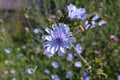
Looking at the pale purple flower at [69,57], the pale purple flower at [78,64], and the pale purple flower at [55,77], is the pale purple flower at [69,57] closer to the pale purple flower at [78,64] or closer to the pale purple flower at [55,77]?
the pale purple flower at [78,64]

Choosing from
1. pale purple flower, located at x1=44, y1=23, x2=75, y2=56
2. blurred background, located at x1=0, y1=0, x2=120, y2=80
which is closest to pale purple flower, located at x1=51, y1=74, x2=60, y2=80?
blurred background, located at x1=0, y1=0, x2=120, y2=80

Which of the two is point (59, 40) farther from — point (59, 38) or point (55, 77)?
point (55, 77)

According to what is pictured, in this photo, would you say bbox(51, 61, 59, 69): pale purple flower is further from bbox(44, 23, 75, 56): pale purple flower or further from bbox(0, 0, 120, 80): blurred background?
bbox(44, 23, 75, 56): pale purple flower

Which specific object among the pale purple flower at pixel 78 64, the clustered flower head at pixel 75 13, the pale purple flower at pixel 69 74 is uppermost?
the clustered flower head at pixel 75 13

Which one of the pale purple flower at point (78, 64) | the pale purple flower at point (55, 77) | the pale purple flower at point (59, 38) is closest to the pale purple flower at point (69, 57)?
the pale purple flower at point (78, 64)

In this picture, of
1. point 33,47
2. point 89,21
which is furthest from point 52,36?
point 33,47

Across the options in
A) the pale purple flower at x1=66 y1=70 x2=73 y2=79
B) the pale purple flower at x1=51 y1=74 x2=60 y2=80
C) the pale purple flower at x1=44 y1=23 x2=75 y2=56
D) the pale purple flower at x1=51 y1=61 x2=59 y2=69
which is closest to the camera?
the pale purple flower at x1=44 y1=23 x2=75 y2=56

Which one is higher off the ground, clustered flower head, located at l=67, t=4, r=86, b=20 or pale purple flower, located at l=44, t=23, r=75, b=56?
clustered flower head, located at l=67, t=4, r=86, b=20

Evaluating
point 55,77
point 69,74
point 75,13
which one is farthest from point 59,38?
point 55,77

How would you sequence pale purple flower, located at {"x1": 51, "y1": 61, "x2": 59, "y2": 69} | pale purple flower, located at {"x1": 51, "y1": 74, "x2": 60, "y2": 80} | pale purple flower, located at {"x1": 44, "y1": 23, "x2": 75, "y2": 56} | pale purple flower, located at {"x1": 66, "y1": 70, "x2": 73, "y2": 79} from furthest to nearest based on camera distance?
pale purple flower, located at {"x1": 51, "y1": 61, "x2": 59, "y2": 69} → pale purple flower, located at {"x1": 51, "y1": 74, "x2": 60, "y2": 80} → pale purple flower, located at {"x1": 66, "y1": 70, "x2": 73, "y2": 79} → pale purple flower, located at {"x1": 44, "y1": 23, "x2": 75, "y2": 56}
